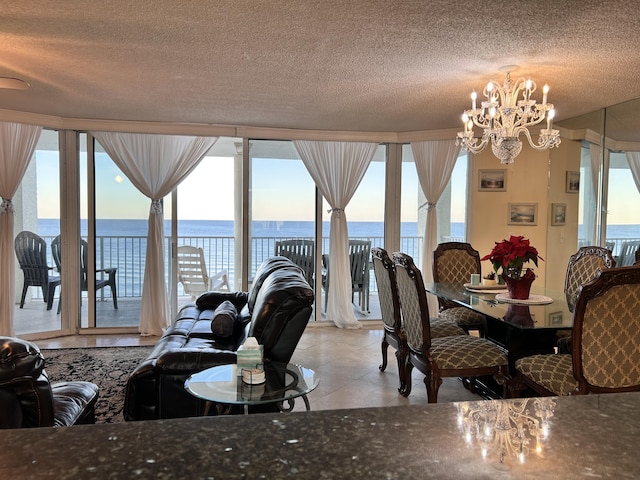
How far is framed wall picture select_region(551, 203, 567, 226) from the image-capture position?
17.8 feet

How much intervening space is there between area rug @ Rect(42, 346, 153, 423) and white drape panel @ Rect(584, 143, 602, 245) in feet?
15.1

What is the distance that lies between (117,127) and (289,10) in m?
3.62

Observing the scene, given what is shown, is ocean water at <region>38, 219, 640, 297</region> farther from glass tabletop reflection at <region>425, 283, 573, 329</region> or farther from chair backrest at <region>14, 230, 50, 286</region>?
glass tabletop reflection at <region>425, 283, 573, 329</region>

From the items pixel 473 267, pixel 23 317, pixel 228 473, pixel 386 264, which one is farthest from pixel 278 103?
pixel 228 473

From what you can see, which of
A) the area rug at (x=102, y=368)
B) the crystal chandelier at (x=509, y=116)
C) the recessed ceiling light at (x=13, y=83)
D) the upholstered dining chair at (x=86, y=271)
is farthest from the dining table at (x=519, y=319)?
the upholstered dining chair at (x=86, y=271)

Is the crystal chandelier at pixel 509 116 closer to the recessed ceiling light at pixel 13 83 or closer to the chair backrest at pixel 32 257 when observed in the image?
the recessed ceiling light at pixel 13 83

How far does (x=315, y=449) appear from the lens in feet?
2.61

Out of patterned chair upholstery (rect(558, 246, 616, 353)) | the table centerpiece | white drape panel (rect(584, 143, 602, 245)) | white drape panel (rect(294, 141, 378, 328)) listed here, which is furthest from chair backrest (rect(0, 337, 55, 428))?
white drape panel (rect(584, 143, 602, 245))

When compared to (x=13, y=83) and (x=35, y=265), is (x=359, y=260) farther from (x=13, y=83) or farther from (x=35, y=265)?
(x=13, y=83)

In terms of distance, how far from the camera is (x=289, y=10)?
2410mm

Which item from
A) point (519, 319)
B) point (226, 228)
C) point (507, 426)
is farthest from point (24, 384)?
point (226, 228)

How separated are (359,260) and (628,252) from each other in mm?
2842

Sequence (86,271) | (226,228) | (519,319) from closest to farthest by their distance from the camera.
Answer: (519,319), (86,271), (226,228)

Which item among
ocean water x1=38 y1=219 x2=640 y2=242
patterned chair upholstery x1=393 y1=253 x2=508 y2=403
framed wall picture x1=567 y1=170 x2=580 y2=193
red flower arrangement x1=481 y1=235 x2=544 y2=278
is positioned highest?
framed wall picture x1=567 y1=170 x2=580 y2=193
